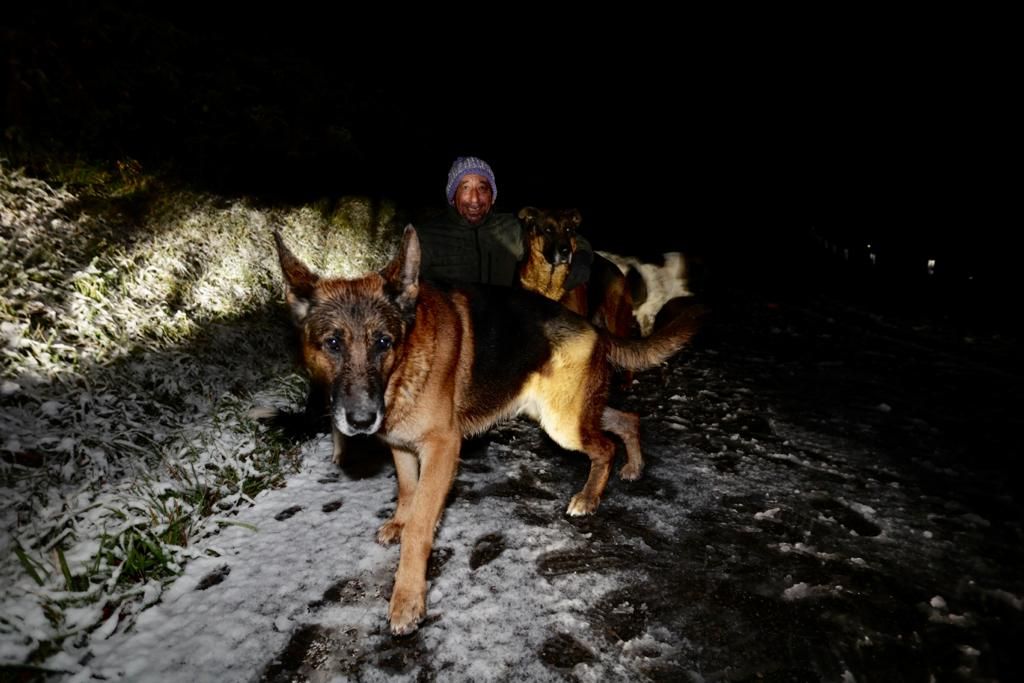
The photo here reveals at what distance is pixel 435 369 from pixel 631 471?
6.26 ft

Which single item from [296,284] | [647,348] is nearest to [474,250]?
[647,348]

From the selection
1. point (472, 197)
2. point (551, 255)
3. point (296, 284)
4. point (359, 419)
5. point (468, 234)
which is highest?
point (472, 197)

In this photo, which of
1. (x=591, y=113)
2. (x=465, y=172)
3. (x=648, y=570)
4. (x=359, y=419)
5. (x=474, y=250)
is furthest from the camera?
(x=591, y=113)

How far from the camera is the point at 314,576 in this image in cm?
265

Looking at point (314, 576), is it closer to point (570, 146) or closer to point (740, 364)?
point (740, 364)

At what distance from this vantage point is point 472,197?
516cm

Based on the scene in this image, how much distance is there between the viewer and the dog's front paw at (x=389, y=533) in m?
2.97

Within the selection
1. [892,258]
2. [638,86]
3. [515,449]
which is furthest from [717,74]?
[515,449]

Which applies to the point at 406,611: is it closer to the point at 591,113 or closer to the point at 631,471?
the point at 631,471

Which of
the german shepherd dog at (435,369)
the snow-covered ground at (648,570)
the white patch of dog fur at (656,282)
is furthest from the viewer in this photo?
the white patch of dog fur at (656,282)

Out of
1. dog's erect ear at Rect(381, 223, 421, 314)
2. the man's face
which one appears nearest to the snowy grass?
dog's erect ear at Rect(381, 223, 421, 314)

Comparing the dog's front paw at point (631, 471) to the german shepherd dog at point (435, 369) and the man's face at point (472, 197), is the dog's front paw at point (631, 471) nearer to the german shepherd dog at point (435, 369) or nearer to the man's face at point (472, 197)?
the german shepherd dog at point (435, 369)

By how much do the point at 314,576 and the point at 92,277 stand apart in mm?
3581

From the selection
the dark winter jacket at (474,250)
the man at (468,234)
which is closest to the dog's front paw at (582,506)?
the man at (468,234)
